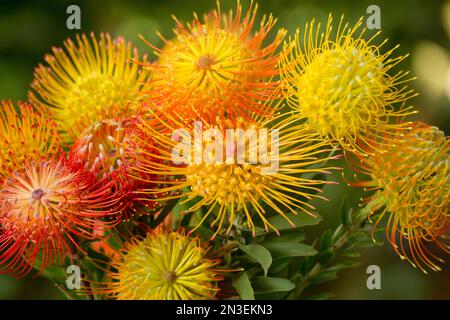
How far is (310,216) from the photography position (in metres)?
0.38

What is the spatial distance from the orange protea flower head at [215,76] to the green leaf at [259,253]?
9 centimetres

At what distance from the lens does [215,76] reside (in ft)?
1.23

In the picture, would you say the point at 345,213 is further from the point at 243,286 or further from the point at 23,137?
the point at 23,137

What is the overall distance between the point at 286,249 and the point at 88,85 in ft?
0.65

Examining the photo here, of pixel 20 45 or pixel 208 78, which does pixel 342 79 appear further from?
pixel 20 45

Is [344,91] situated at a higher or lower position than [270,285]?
higher

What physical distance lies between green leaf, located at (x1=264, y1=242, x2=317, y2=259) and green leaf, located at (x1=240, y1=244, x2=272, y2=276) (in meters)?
0.02

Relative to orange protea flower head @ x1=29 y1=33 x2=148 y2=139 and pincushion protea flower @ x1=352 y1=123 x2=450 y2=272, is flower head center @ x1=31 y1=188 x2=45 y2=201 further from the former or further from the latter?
pincushion protea flower @ x1=352 y1=123 x2=450 y2=272

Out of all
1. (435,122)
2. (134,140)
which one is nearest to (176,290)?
(134,140)

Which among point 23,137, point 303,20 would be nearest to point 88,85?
point 23,137

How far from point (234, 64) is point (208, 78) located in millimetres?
21

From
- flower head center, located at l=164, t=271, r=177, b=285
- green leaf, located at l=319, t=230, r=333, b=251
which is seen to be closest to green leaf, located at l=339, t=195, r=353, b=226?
green leaf, located at l=319, t=230, r=333, b=251

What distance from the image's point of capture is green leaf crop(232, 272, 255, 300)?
1.20 feet
